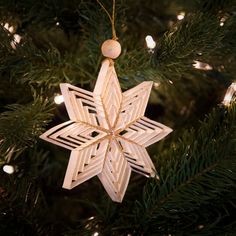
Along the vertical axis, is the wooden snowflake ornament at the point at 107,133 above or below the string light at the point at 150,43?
below

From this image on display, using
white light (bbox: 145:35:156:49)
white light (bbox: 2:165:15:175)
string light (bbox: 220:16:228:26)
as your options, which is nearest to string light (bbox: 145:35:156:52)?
white light (bbox: 145:35:156:49)

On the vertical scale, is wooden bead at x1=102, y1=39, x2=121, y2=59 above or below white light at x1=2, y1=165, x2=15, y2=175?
above

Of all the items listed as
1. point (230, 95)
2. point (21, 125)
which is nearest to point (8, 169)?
point (21, 125)

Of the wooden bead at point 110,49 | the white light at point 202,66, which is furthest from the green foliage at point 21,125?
the white light at point 202,66

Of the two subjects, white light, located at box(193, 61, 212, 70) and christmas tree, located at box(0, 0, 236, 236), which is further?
white light, located at box(193, 61, 212, 70)

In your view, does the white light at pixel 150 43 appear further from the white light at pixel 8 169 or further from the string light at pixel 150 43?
the white light at pixel 8 169

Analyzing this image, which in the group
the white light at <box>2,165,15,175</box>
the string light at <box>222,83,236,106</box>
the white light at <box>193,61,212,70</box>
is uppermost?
the white light at <box>193,61,212,70</box>

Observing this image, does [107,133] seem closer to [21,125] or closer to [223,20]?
[21,125]

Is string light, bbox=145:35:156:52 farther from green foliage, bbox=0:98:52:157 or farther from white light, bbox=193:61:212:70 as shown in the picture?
green foliage, bbox=0:98:52:157
